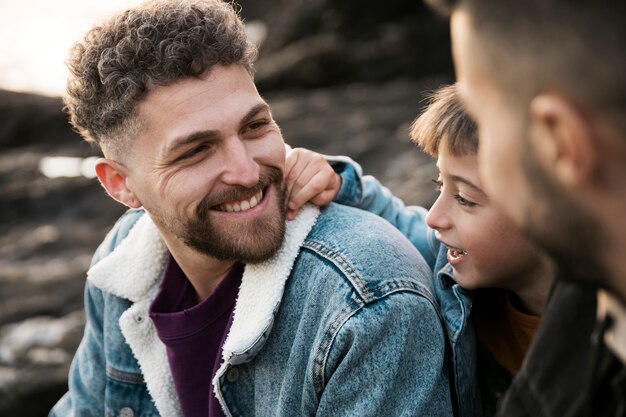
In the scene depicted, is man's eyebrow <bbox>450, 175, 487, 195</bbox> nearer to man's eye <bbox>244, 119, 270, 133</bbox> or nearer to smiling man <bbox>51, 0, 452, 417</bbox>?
smiling man <bbox>51, 0, 452, 417</bbox>

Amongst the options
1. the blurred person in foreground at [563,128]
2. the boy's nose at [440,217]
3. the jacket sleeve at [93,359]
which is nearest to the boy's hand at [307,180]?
the boy's nose at [440,217]

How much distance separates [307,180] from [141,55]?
620mm

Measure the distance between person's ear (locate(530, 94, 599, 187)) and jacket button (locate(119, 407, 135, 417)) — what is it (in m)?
1.92

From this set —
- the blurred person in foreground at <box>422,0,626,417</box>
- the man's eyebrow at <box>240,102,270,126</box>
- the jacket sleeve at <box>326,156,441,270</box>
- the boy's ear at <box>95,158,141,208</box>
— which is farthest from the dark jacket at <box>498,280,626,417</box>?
→ the boy's ear at <box>95,158,141,208</box>

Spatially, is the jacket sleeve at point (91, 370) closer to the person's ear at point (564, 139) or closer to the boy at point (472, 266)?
the boy at point (472, 266)

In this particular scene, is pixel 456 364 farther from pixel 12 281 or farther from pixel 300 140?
pixel 300 140

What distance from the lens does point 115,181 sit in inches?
98.9

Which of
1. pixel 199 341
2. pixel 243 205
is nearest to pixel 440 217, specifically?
pixel 243 205

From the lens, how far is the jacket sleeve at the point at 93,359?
278 cm

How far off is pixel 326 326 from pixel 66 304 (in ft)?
9.36

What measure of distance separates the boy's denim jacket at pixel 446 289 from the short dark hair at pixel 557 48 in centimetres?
109

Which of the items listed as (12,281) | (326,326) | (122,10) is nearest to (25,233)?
(12,281)

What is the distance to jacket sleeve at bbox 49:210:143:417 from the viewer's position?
278 cm

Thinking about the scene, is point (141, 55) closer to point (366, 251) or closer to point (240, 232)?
point (240, 232)
